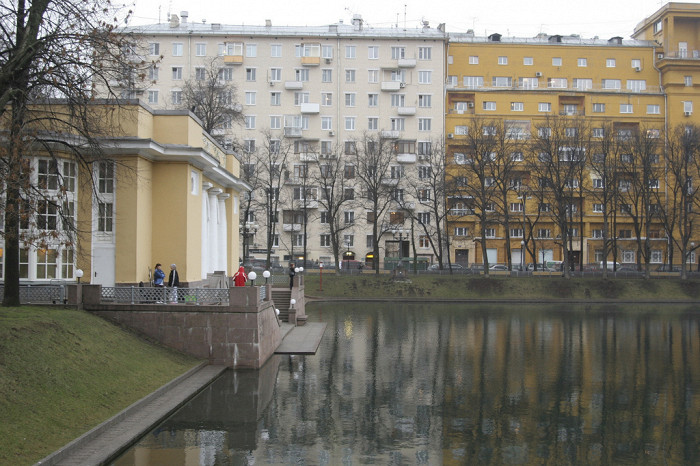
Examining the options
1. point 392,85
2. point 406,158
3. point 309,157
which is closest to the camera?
point 309,157

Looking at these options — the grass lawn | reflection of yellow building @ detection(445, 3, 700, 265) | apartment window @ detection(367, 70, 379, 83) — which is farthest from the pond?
apartment window @ detection(367, 70, 379, 83)

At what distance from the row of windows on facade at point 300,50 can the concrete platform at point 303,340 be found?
144 ft

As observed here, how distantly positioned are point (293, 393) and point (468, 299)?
36.5m

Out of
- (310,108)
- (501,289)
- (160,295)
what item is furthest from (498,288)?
(160,295)

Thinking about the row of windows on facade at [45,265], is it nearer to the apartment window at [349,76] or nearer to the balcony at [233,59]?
the balcony at [233,59]

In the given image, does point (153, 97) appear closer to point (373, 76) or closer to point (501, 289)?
point (373, 76)

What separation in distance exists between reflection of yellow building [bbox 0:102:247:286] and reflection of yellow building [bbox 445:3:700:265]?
155 feet

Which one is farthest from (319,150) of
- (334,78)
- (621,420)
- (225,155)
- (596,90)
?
(621,420)

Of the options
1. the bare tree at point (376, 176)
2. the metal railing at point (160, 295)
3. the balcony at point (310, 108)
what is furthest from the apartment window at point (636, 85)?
the metal railing at point (160, 295)

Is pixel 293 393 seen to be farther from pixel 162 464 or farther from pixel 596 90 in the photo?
pixel 596 90

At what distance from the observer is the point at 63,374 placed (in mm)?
13766

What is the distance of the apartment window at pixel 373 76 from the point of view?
71.6m

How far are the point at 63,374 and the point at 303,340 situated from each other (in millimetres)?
14043

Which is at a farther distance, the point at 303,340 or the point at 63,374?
the point at 303,340
